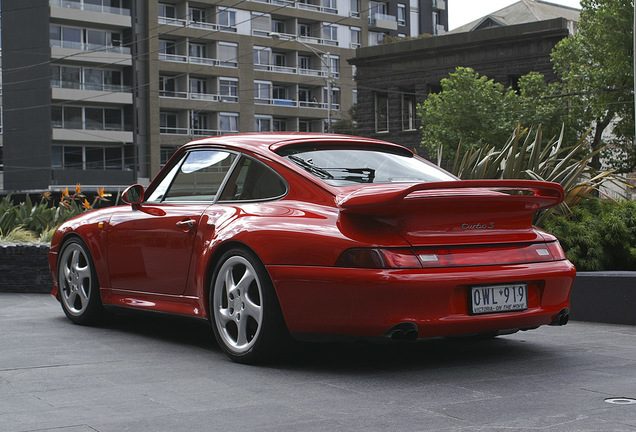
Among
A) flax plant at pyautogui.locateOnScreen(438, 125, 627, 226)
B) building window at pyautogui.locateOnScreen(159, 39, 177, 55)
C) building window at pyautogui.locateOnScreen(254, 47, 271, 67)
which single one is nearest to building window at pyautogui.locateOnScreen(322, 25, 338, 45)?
building window at pyautogui.locateOnScreen(254, 47, 271, 67)

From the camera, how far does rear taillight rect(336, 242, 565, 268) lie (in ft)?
15.2

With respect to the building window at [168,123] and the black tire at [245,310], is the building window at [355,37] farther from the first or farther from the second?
the black tire at [245,310]

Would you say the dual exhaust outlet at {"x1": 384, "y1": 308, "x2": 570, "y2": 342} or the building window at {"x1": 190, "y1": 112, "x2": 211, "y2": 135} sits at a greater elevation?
the building window at {"x1": 190, "y1": 112, "x2": 211, "y2": 135}

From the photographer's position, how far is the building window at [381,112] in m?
48.5

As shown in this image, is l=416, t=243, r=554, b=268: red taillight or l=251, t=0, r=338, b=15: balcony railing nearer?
l=416, t=243, r=554, b=268: red taillight

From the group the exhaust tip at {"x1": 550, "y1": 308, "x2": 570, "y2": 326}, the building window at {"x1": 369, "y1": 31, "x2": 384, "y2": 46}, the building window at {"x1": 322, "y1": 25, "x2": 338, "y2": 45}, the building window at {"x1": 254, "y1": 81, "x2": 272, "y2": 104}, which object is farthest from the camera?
the building window at {"x1": 369, "y1": 31, "x2": 384, "y2": 46}

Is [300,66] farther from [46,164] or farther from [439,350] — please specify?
[439,350]

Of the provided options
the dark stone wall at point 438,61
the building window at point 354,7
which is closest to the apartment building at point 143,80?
the building window at point 354,7

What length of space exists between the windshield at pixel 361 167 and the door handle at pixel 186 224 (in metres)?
0.80

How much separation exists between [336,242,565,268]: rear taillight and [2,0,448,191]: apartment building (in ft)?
182

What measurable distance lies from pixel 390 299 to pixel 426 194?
618 mm

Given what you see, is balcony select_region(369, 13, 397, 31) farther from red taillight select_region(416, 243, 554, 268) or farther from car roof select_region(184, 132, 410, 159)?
red taillight select_region(416, 243, 554, 268)

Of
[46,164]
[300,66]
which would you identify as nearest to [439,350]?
[46,164]

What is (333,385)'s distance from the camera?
4.59 m
